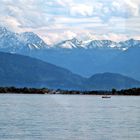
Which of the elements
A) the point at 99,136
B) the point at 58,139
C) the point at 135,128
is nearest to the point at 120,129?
the point at 135,128

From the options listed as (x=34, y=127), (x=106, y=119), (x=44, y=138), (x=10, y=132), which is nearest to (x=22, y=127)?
(x=34, y=127)

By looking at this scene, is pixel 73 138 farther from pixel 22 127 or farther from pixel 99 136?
pixel 22 127

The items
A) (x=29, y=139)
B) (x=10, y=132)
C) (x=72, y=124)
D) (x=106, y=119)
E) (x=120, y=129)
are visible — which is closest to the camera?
(x=29, y=139)

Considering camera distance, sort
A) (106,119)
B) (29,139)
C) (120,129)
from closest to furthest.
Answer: (29,139) → (120,129) → (106,119)

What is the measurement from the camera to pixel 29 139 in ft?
244

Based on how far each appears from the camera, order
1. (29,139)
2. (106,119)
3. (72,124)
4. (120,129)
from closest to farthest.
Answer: (29,139), (120,129), (72,124), (106,119)

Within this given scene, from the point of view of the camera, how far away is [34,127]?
8975 centimetres

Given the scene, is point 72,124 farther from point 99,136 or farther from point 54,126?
point 99,136

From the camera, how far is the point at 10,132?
8188cm

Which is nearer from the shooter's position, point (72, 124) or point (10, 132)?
point (10, 132)

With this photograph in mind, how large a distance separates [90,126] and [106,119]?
1674cm

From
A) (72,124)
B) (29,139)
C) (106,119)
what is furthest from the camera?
(106,119)

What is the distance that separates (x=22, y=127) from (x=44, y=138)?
1348 centimetres

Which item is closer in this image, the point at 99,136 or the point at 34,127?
the point at 99,136
